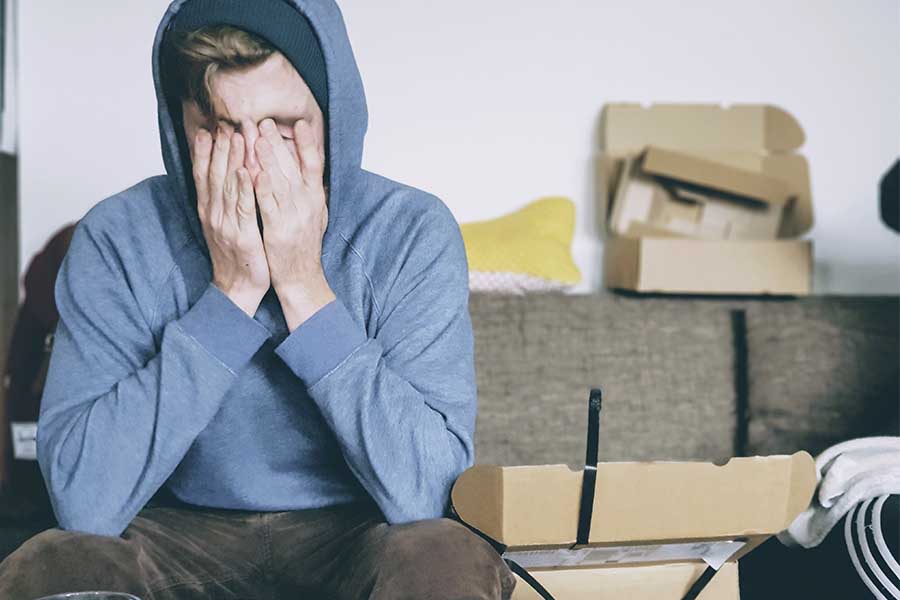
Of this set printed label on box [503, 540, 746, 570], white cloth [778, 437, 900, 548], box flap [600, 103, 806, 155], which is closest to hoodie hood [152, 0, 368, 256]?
printed label on box [503, 540, 746, 570]

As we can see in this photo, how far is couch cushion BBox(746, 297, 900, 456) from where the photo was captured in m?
1.65

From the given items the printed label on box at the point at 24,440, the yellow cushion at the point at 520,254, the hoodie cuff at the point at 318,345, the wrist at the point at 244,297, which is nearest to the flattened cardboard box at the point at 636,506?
the hoodie cuff at the point at 318,345

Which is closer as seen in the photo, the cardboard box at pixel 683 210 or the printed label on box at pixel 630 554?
the printed label on box at pixel 630 554

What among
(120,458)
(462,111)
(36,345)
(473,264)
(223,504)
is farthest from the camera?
(462,111)

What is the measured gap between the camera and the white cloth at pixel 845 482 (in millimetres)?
1215

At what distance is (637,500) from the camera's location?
96cm

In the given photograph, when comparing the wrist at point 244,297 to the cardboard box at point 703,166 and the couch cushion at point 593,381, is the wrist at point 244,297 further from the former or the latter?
the cardboard box at point 703,166

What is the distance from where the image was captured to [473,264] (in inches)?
68.4

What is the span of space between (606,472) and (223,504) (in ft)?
1.48

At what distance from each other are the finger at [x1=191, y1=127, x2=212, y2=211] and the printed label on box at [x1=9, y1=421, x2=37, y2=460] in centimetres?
100

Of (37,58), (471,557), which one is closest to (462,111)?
(37,58)

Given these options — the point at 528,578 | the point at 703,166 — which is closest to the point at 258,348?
the point at 528,578

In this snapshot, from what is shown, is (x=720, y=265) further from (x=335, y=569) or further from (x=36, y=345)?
(x=36, y=345)

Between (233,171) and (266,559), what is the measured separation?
422 mm
